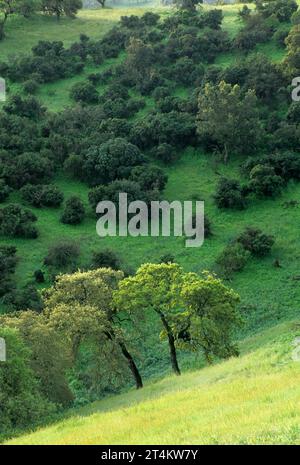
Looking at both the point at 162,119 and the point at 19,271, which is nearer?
the point at 19,271

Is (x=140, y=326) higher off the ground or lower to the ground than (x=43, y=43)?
lower

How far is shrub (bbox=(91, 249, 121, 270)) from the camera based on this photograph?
48.9 meters

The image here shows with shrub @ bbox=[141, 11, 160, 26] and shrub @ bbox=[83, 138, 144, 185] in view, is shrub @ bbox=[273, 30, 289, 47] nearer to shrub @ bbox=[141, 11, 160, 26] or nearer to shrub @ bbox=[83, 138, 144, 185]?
shrub @ bbox=[141, 11, 160, 26]

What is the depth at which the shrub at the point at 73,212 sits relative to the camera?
56.1m

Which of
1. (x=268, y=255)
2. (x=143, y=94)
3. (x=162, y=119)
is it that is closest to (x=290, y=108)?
(x=162, y=119)

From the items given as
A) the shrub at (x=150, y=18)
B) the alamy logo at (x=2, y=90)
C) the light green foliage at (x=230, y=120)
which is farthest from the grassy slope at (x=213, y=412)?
the shrub at (x=150, y=18)

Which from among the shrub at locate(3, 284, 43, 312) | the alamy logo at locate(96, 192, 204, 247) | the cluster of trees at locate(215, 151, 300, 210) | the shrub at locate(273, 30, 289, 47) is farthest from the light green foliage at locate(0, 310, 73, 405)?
the shrub at locate(273, 30, 289, 47)

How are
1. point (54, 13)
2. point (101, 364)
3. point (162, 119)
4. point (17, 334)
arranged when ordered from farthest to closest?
1. point (54, 13)
2. point (162, 119)
3. point (101, 364)
4. point (17, 334)

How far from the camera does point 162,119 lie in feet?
227

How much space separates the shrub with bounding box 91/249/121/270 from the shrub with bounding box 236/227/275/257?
10.4m

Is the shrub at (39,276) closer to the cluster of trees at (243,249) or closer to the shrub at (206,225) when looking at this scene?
the cluster of trees at (243,249)

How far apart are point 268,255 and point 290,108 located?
2517 centimetres

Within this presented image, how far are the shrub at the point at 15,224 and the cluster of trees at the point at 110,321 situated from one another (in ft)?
→ 61.7

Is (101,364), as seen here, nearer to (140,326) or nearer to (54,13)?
(140,326)
